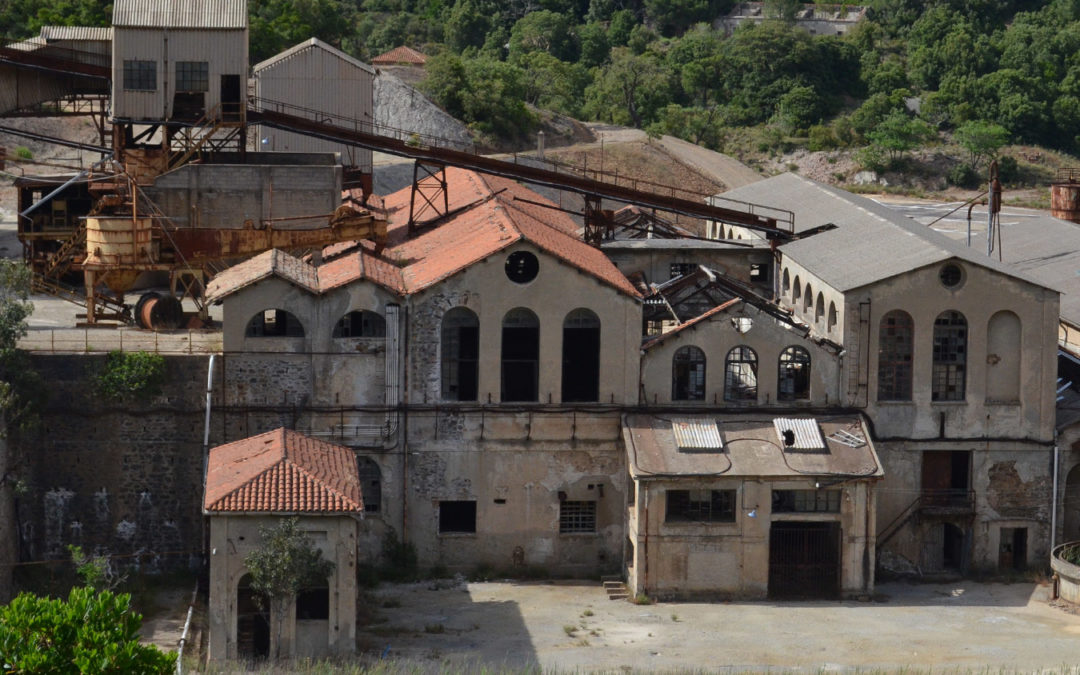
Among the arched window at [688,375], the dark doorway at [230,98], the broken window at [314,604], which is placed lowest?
the broken window at [314,604]

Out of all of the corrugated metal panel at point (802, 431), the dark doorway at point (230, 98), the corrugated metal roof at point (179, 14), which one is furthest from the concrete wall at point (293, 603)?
the corrugated metal roof at point (179, 14)

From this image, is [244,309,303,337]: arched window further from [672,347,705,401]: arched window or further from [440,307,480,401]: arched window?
[672,347,705,401]: arched window

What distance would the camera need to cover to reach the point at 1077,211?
255 ft

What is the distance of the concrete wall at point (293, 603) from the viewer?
42.2 m

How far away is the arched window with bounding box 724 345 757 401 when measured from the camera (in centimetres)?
4981

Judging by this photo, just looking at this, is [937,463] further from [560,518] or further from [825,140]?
[825,140]

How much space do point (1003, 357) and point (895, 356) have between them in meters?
2.98

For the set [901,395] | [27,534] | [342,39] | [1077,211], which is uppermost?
[342,39]

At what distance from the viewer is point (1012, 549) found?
51.2 metres

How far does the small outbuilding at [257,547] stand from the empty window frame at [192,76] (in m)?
18.4

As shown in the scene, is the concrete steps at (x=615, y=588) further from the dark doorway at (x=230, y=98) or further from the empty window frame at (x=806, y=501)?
the dark doorway at (x=230, y=98)

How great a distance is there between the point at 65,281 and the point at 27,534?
16.6 meters

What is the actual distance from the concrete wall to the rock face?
49.7 metres

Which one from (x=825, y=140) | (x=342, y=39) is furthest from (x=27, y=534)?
(x=825, y=140)
